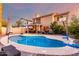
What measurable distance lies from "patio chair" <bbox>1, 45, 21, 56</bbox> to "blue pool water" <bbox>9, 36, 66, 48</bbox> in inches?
5.0

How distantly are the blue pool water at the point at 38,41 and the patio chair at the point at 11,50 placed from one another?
0.42ft

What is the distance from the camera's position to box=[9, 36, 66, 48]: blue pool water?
2.59m

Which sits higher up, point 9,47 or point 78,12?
point 78,12

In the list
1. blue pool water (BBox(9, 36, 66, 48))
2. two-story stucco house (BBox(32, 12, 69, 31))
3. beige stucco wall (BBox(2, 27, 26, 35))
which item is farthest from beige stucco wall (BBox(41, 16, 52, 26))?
beige stucco wall (BBox(2, 27, 26, 35))

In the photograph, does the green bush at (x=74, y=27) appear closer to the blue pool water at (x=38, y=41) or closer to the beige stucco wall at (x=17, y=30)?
the blue pool water at (x=38, y=41)

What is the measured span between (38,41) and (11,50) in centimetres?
43

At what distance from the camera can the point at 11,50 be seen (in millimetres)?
2525

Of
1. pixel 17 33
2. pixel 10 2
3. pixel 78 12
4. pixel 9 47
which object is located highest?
pixel 10 2

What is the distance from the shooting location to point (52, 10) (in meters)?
2.63

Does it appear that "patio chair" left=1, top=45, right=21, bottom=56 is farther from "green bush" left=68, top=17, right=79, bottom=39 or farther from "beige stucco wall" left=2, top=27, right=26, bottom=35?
"green bush" left=68, top=17, right=79, bottom=39

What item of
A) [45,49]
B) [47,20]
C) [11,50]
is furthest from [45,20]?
[11,50]

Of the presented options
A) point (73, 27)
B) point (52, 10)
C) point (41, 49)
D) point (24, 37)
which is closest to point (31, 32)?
point (24, 37)

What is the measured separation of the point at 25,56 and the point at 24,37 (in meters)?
0.29

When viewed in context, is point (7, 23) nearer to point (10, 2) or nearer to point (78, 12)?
point (10, 2)
